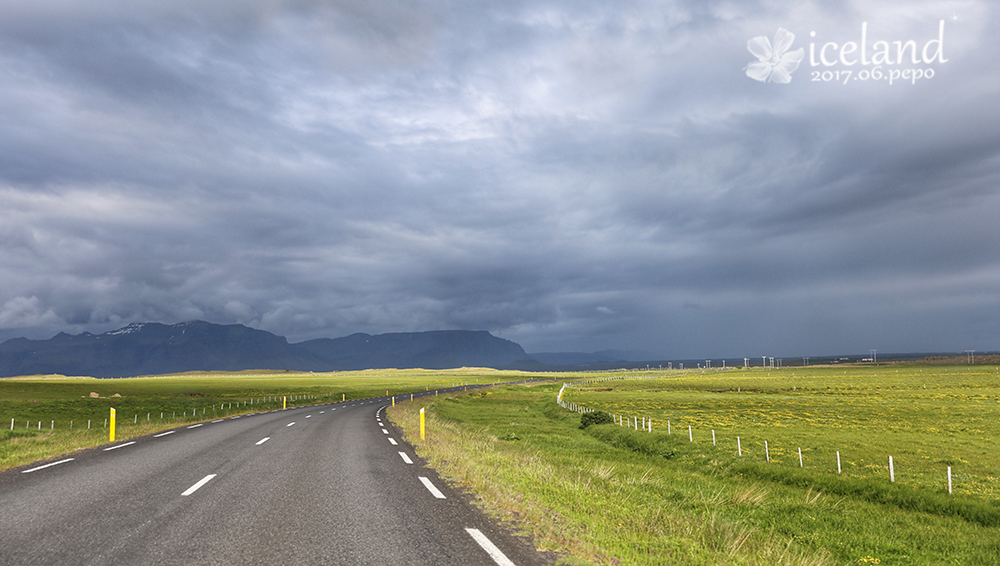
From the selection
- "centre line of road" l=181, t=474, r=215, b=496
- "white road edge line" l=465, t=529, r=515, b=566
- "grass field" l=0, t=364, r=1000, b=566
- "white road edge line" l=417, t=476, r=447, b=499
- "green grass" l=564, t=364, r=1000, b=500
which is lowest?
"green grass" l=564, t=364, r=1000, b=500

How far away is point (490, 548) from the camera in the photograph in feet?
22.1

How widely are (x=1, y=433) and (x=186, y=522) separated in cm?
3395

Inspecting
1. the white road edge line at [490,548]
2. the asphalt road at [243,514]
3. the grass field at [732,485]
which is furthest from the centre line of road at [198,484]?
the white road edge line at [490,548]

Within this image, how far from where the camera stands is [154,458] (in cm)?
1463

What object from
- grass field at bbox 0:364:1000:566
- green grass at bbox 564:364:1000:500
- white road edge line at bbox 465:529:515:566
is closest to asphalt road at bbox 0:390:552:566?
white road edge line at bbox 465:529:515:566

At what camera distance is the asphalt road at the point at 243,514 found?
6.60 metres

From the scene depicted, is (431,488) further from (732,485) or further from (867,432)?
(867,432)

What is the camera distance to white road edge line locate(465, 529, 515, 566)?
621cm

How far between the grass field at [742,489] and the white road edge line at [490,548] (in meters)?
0.66

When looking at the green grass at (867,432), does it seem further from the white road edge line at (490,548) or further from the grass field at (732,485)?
the white road edge line at (490,548)

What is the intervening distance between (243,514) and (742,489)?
15965 mm

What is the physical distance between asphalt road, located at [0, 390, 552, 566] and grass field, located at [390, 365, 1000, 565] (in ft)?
3.75

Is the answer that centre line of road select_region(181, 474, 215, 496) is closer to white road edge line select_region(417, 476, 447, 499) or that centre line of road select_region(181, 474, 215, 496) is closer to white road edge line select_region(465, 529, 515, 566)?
white road edge line select_region(417, 476, 447, 499)

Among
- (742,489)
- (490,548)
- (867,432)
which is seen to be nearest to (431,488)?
(490,548)
